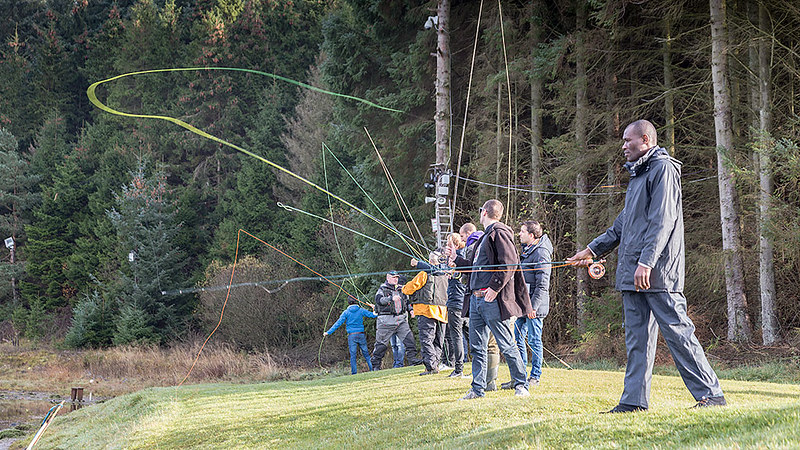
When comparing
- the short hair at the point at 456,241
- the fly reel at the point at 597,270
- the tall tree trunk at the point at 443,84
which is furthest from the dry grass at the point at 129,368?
the fly reel at the point at 597,270

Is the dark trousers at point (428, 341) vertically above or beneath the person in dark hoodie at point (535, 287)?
beneath

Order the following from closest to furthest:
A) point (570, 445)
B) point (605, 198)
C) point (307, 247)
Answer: point (570, 445) < point (605, 198) < point (307, 247)

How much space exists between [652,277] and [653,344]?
1.85ft

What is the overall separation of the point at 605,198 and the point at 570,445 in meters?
12.8

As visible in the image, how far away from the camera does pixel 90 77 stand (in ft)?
158

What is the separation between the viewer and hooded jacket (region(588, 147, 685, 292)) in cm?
495

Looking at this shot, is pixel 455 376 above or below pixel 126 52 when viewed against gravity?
below

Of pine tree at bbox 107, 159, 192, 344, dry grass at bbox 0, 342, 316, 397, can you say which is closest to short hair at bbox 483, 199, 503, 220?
dry grass at bbox 0, 342, 316, 397

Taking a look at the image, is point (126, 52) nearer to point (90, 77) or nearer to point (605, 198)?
point (90, 77)

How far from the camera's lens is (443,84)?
747 inches

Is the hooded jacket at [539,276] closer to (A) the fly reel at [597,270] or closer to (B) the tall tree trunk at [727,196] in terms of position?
(A) the fly reel at [597,270]

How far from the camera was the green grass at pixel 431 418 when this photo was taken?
4370 mm

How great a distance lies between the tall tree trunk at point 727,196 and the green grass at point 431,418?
4272mm

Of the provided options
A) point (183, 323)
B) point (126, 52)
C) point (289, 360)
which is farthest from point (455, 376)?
point (126, 52)
